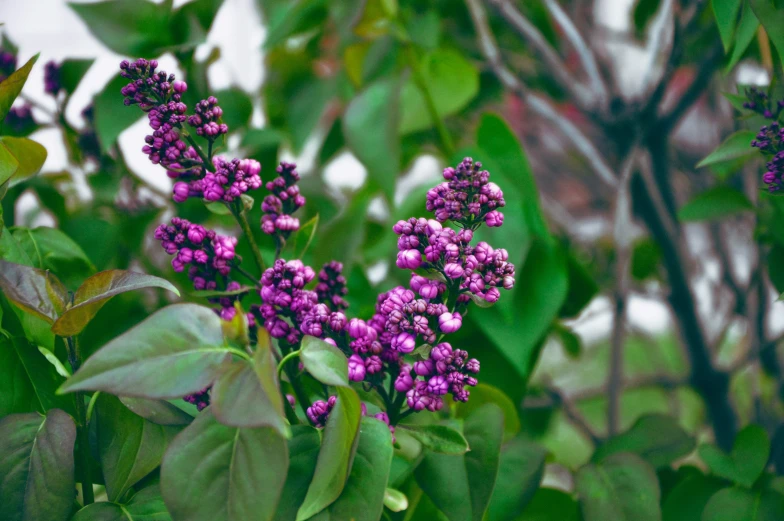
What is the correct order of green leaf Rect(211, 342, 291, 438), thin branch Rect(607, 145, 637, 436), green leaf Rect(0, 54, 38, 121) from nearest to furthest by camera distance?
1. green leaf Rect(211, 342, 291, 438)
2. green leaf Rect(0, 54, 38, 121)
3. thin branch Rect(607, 145, 637, 436)

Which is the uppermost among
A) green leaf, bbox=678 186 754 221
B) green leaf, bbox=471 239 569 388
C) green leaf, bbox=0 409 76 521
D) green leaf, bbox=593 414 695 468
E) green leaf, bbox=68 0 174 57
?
green leaf, bbox=68 0 174 57

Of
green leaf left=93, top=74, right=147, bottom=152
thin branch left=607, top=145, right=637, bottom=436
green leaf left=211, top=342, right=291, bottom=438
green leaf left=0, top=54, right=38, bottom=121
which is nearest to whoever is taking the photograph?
green leaf left=211, top=342, right=291, bottom=438

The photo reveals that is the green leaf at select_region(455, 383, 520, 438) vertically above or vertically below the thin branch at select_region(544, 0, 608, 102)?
below

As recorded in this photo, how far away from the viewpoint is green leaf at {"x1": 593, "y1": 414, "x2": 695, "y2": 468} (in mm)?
405

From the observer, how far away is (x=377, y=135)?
1.67 feet

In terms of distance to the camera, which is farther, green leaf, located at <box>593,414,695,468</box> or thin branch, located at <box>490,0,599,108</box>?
thin branch, located at <box>490,0,599,108</box>

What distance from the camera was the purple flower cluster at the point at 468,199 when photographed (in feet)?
0.90

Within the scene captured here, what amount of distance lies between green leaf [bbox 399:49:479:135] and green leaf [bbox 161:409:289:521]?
425 mm

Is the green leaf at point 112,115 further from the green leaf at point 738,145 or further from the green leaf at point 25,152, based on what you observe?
the green leaf at point 738,145

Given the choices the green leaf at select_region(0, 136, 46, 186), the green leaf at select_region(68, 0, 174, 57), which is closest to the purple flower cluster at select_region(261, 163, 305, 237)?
the green leaf at select_region(0, 136, 46, 186)

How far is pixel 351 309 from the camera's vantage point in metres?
0.51

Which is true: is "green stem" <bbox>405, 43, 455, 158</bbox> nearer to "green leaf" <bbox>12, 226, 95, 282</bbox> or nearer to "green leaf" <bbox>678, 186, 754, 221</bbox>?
"green leaf" <bbox>678, 186, 754, 221</bbox>

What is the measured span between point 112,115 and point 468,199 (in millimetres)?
284

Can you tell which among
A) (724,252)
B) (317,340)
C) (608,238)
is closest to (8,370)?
(317,340)
